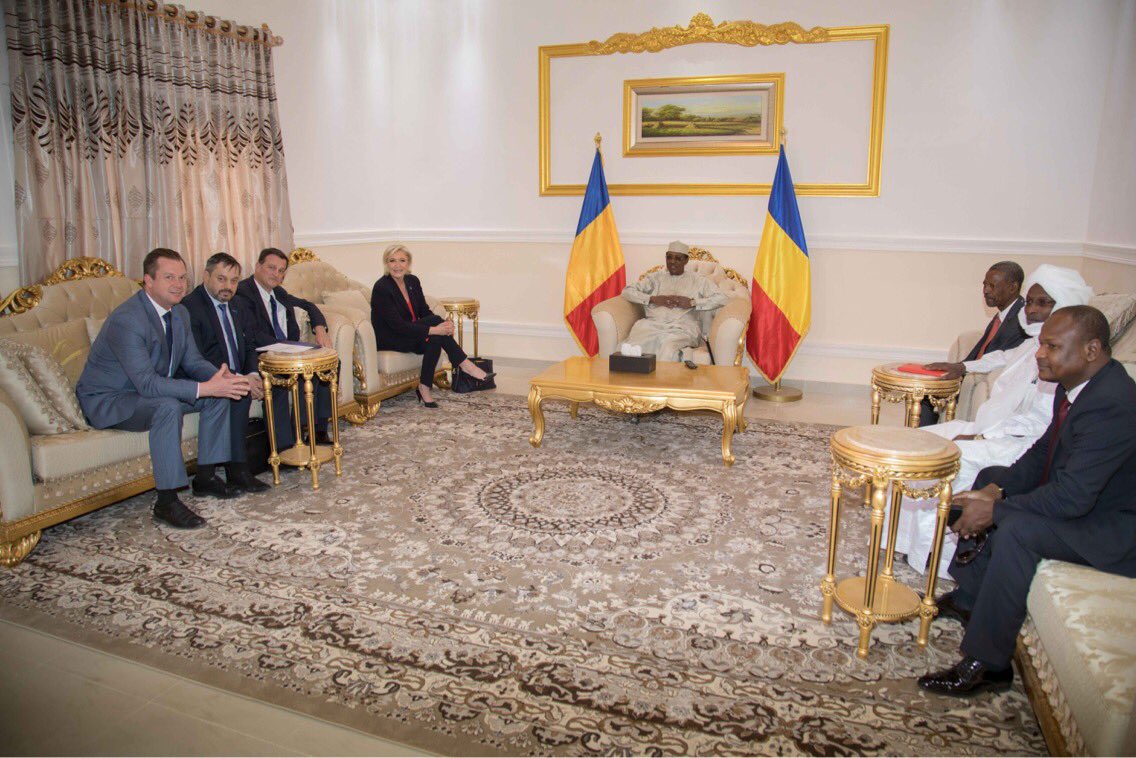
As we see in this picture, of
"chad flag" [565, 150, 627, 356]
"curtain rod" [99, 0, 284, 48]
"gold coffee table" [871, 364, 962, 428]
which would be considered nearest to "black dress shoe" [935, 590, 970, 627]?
"gold coffee table" [871, 364, 962, 428]

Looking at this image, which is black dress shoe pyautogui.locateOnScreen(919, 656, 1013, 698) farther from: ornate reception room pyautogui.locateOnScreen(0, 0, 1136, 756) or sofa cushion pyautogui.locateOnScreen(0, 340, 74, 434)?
sofa cushion pyautogui.locateOnScreen(0, 340, 74, 434)

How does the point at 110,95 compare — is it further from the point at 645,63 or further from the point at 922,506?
the point at 922,506

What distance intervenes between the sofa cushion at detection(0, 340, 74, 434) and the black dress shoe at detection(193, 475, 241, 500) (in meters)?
0.72

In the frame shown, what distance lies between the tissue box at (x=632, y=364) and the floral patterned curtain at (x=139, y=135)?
9.91 ft

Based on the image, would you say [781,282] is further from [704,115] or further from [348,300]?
Result: [348,300]

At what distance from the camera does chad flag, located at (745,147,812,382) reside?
5949 millimetres

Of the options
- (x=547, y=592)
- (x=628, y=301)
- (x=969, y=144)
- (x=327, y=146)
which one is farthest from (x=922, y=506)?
(x=327, y=146)

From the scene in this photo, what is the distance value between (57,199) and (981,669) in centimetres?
517

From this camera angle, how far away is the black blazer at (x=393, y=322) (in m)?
5.65

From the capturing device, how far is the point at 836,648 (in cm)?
256

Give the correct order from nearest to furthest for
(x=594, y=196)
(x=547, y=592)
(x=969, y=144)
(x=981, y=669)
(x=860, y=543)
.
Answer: (x=981, y=669)
(x=547, y=592)
(x=860, y=543)
(x=969, y=144)
(x=594, y=196)

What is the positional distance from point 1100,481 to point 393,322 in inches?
180

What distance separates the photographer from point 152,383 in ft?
11.7

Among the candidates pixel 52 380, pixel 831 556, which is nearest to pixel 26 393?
pixel 52 380
